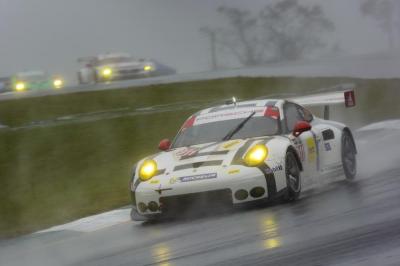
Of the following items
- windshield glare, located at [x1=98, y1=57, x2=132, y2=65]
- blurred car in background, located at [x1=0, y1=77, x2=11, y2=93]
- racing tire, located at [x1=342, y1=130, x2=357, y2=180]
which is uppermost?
racing tire, located at [x1=342, y1=130, x2=357, y2=180]

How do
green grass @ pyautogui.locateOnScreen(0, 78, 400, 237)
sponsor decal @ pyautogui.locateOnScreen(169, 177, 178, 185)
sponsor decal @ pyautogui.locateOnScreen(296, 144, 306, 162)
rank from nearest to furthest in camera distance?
sponsor decal @ pyautogui.locateOnScreen(169, 177, 178, 185), sponsor decal @ pyautogui.locateOnScreen(296, 144, 306, 162), green grass @ pyautogui.locateOnScreen(0, 78, 400, 237)

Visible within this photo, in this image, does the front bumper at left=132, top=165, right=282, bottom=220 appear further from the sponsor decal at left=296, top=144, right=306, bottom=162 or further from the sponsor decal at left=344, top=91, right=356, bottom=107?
the sponsor decal at left=344, top=91, right=356, bottom=107

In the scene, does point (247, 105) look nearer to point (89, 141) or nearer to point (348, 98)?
point (348, 98)

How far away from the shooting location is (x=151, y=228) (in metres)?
7.90

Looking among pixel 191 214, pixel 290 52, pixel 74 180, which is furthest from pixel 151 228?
pixel 290 52

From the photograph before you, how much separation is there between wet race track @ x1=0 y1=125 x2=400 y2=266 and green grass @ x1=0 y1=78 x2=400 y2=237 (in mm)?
1705

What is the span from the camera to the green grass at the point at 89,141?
10422 millimetres

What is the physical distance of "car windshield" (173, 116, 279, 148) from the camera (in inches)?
348

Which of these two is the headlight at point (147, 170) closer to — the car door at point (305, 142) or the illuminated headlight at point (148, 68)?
the car door at point (305, 142)

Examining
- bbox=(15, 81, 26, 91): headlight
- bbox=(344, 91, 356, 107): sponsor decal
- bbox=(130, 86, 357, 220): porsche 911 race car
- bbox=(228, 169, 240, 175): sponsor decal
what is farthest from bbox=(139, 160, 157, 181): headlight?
bbox=(15, 81, 26, 91): headlight

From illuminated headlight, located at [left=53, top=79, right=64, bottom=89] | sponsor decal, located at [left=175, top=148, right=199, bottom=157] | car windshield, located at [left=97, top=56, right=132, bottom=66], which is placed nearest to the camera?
sponsor decal, located at [left=175, top=148, right=199, bottom=157]

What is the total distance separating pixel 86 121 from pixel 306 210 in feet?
29.2

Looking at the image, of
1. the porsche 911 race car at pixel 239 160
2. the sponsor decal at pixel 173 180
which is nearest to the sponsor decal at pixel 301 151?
the porsche 911 race car at pixel 239 160

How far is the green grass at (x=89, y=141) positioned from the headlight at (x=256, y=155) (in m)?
2.36
